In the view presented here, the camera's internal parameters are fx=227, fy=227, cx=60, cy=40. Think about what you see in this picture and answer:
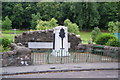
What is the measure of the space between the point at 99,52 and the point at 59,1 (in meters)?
47.0

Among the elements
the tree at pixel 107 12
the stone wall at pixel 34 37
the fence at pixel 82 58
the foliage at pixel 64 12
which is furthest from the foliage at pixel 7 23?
the fence at pixel 82 58

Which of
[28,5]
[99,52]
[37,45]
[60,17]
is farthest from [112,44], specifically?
[28,5]

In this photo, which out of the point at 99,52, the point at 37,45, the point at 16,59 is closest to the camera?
the point at 16,59

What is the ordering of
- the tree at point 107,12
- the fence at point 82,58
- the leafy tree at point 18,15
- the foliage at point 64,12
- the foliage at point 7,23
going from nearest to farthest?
the fence at point 82,58 → the foliage at point 7,23 → the leafy tree at point 18,15 → the foliage at point 64,12 → the tree at point 107,12

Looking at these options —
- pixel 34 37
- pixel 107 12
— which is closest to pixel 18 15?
pixel 107 12

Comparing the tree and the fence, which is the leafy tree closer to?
the tree

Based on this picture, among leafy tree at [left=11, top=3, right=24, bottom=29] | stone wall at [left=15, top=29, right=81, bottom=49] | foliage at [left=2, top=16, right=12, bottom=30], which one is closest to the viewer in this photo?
stone wall at [left=15, top=29, right=81, bottom=49]

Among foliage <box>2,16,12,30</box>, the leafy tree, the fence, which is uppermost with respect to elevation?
the leafy tree

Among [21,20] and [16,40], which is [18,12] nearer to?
[21,20]

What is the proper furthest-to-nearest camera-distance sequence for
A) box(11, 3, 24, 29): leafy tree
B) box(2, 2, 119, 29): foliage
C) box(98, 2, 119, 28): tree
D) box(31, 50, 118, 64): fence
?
box(98, 2, 119, 28): tree
box(2, 2, 119, 29): foliage
box(11, 3, 24, 29): leafy tree
box(31, 50, 118, 64): fence

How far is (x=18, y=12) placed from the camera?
61438mm

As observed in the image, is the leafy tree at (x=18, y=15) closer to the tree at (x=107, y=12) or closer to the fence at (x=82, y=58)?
the tree at (x=107, y=12)

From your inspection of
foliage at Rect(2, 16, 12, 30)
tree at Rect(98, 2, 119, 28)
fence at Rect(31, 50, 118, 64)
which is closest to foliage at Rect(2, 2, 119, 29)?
tree at Rect(98, 2, 119, 28)

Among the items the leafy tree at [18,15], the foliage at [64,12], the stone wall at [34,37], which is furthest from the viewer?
the foliage at [64,12]
